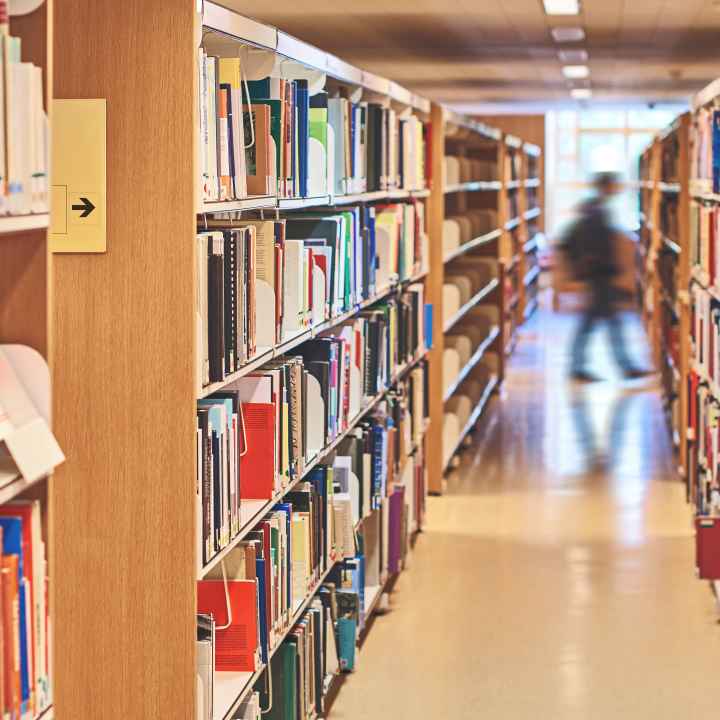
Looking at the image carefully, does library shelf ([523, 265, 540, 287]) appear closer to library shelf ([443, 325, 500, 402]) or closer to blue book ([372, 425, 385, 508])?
library shelf ([443, 325, 500, 402])

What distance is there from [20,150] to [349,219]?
2.92 meters

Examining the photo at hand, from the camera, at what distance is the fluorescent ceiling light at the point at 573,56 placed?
11297mm

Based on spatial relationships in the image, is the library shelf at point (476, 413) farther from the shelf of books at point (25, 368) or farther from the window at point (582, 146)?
the window at point (582, 146)

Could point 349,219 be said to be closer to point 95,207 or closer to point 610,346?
point 95,207

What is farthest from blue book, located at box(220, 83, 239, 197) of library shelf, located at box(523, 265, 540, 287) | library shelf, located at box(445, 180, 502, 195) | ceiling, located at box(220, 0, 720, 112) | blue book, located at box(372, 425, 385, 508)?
library shelf, located at box(523, 265, 540, 287)

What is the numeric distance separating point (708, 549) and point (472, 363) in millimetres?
4196

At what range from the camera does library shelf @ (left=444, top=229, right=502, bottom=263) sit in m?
8.25

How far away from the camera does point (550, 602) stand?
5.76 metres

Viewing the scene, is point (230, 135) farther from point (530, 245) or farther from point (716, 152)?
point (530, 245)

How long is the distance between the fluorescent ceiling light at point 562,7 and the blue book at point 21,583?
22.1 feet

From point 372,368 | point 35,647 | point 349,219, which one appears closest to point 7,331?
point 35,647

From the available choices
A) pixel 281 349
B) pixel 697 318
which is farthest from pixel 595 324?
pixel 281 349

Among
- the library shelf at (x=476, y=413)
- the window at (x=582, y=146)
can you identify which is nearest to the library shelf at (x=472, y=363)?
the library shelf at (x=476, y=413)

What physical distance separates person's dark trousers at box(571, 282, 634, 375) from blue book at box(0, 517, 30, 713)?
820cm
